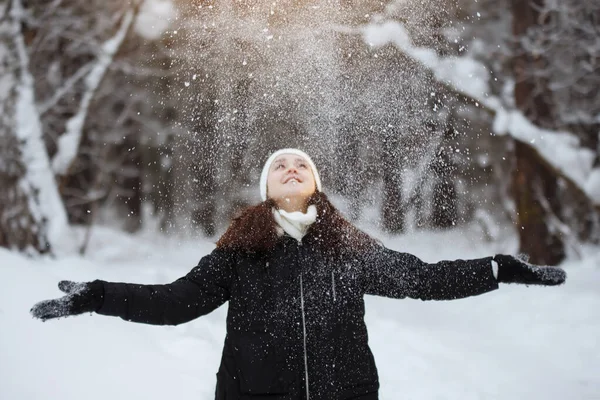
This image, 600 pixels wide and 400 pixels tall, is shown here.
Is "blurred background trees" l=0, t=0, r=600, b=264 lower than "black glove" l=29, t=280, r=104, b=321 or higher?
higher

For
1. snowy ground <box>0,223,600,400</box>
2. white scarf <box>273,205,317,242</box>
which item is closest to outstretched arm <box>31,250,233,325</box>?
white scarf <box>273,205,317,242</box>

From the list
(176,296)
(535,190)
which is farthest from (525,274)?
(535,190)

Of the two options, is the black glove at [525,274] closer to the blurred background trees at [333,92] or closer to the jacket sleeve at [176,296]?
the jacket sleeve at [176,296]

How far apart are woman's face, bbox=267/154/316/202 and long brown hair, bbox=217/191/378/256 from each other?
0.44ft

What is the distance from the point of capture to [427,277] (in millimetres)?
2859

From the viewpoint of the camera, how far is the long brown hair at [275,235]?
2.91 metres

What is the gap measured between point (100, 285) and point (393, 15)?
24.3ft

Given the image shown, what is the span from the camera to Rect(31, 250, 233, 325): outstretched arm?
8.14ft

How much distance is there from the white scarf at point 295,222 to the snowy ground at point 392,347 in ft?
4.50

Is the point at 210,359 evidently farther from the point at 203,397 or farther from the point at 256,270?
the point at 256,270

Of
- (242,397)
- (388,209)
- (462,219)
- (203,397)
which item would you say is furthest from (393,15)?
(462,219)

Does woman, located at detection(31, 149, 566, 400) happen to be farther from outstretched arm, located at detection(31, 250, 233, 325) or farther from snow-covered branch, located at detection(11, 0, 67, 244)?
snow-covered branch, located at detection(11, 0, 67, 244)

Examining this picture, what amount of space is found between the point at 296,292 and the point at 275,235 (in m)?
0.29

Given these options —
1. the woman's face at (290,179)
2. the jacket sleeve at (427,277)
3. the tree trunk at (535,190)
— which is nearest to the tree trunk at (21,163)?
the tree trunk at (535,190)
